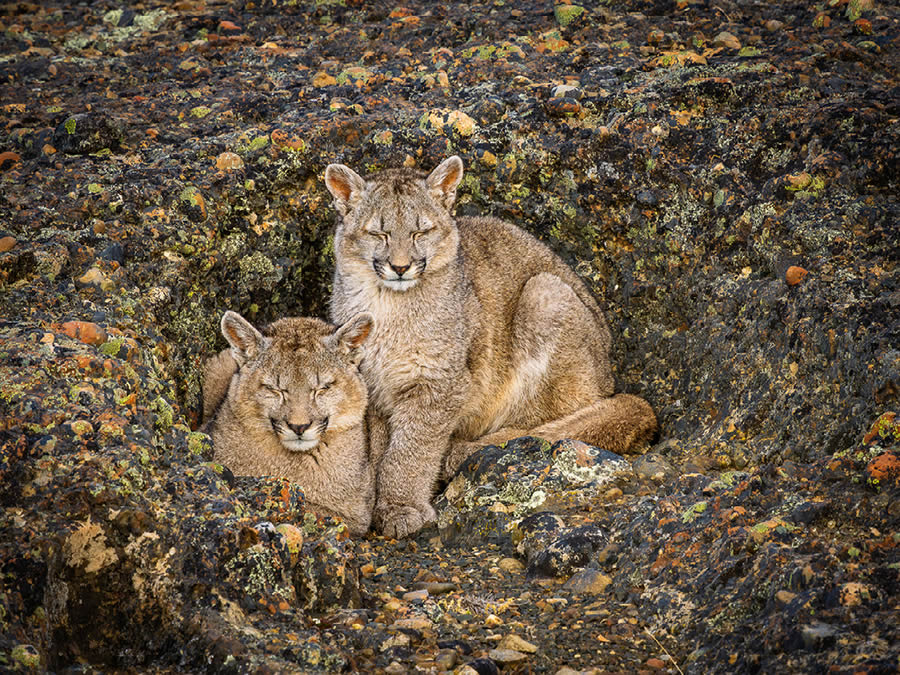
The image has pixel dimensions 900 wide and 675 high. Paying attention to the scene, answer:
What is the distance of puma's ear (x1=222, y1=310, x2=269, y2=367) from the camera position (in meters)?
6.37

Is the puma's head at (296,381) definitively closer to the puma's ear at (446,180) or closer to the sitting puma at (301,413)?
the sitting puma at (301,413)

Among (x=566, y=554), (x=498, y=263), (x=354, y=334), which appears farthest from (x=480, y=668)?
(x=498, y=263)

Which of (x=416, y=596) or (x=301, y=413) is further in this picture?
(x=301, y=413)

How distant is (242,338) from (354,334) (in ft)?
2.79

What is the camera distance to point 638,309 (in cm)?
768

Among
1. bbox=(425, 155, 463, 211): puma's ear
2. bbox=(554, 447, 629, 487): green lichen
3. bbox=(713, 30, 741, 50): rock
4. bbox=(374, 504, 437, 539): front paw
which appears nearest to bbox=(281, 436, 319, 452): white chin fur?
bbox=(374, 504, 437, 539): front paw

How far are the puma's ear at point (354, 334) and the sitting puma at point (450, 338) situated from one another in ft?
0.81

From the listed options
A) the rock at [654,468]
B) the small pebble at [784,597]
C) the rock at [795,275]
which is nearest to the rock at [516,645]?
the small pebble at [784,597]

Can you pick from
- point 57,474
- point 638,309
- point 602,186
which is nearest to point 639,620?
point 57,474

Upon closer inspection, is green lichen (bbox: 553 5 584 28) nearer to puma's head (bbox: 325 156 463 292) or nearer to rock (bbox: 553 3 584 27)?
rock (bbox: 553 3 584 27)

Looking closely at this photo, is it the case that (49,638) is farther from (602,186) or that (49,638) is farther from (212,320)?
(602,186)

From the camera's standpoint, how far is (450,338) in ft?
23.4

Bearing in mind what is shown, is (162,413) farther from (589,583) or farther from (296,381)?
(589,583)

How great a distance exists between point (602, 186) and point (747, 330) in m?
2.02
